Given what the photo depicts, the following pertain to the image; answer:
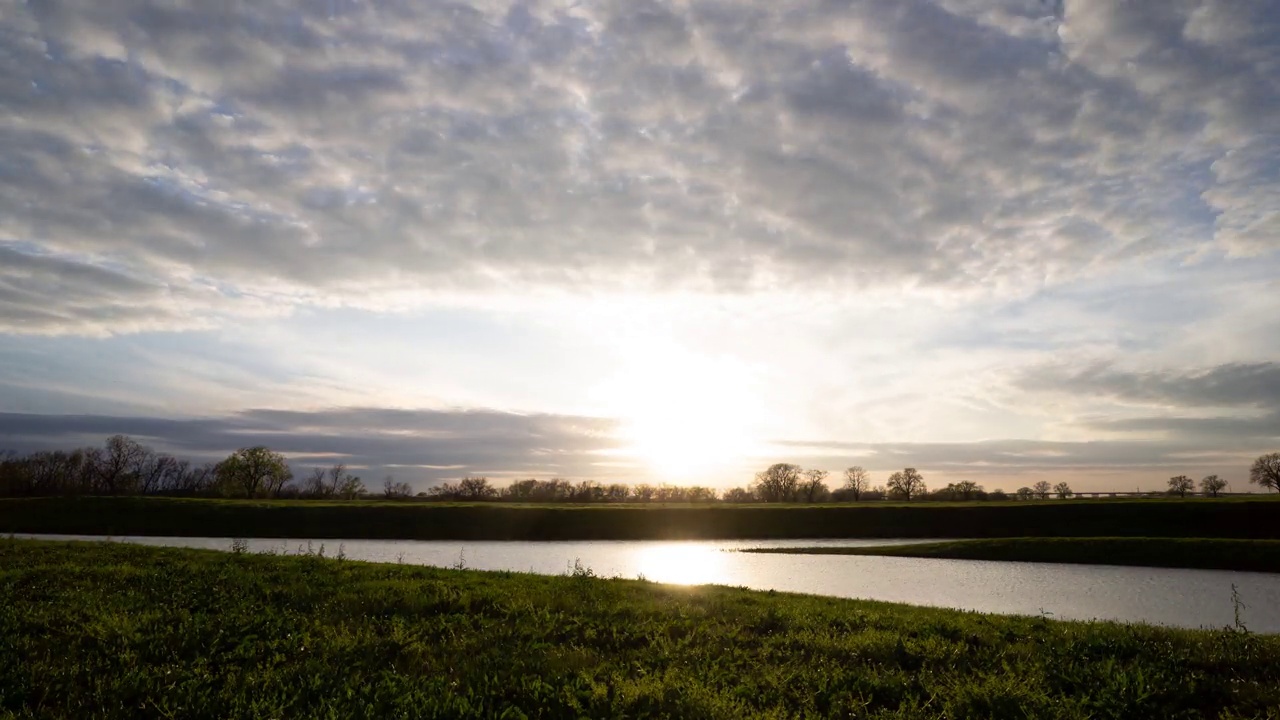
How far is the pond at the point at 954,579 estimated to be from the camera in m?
26.7

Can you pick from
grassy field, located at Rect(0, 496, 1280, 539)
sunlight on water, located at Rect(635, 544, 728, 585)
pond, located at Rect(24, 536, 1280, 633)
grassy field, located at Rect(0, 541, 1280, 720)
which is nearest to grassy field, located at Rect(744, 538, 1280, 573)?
pond, located at Rect(24, 536, 1280, 633)

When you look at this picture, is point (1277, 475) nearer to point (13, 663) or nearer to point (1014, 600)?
point (1014, 600)

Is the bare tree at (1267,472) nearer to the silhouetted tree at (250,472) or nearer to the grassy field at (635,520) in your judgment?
Answer: the grassy field at (635,520)

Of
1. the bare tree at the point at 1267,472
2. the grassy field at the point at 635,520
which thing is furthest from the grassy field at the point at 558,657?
the bare tree at the point at 1267,472

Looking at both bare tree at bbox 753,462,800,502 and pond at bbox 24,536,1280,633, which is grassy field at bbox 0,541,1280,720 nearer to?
pond at bbox 24,536,1280,633

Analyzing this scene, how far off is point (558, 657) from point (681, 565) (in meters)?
32.7

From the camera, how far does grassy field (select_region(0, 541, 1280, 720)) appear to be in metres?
10.0

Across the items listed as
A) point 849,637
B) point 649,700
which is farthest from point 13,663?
point 849,637

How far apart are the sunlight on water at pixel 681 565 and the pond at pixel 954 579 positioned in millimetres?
76

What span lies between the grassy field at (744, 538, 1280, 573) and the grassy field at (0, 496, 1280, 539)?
16.8 meters

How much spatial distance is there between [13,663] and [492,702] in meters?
8.41

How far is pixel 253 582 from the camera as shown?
19.5 metres

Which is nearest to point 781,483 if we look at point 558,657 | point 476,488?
point 476,488

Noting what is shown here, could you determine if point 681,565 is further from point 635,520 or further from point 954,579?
point 635,520
